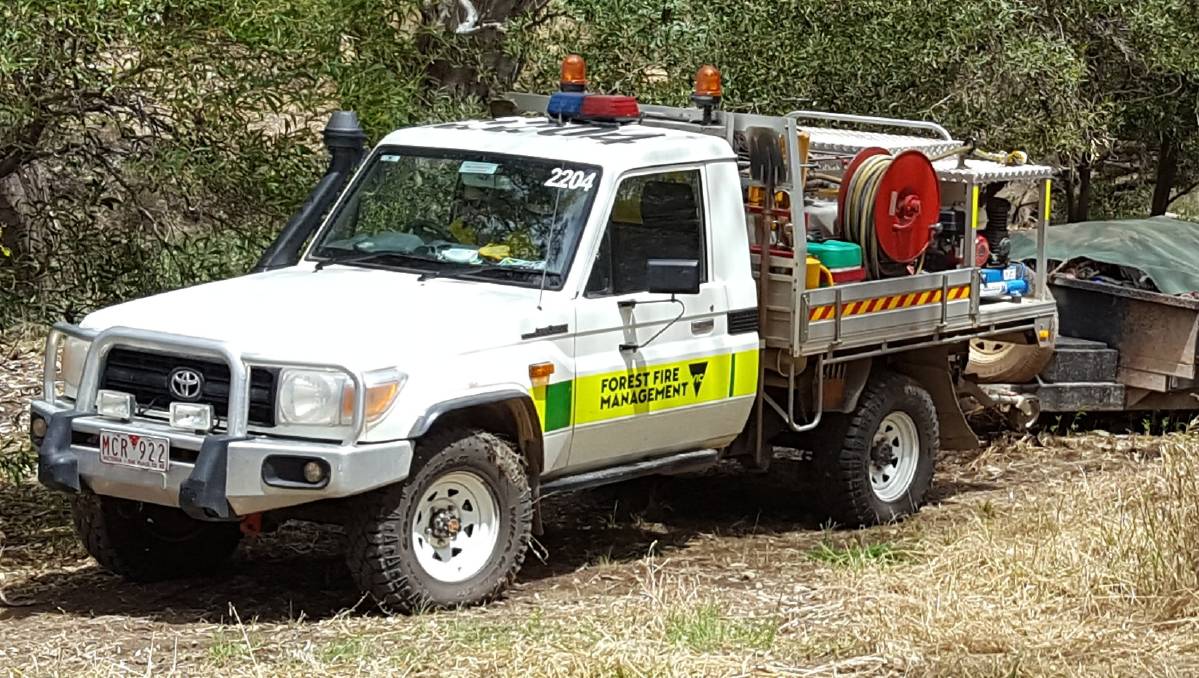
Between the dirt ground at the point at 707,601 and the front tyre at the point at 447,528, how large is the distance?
0.45 feet

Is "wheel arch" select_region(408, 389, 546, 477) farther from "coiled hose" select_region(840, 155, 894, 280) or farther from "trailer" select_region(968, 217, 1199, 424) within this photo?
"trailer" select_region(968, 217, 1199, 424)

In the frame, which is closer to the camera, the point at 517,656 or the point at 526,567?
the point at 517,656

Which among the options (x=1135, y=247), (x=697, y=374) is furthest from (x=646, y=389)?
(x=1135, y=247)

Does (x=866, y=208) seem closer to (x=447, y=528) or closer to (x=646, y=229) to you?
(x=646, y=229)

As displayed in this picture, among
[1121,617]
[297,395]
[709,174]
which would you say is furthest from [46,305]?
[1121,617]

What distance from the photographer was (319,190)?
29.1ft

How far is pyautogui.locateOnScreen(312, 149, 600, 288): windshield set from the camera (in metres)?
8.27

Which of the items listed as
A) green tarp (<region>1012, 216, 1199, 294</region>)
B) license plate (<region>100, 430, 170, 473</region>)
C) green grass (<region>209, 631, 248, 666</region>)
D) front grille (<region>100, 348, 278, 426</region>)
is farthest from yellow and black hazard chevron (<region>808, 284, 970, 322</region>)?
green grass (<region>209, 631, 248, 666</region>)

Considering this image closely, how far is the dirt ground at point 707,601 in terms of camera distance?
22.1ft

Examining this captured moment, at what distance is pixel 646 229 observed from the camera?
28.1ft

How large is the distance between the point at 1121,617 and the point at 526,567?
275 cm

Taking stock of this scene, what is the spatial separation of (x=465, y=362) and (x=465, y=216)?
44.7 inches

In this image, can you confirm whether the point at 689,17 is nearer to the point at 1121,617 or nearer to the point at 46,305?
the point at 46,305

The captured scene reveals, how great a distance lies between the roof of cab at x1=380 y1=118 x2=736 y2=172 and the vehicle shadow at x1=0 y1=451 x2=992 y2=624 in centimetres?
176
